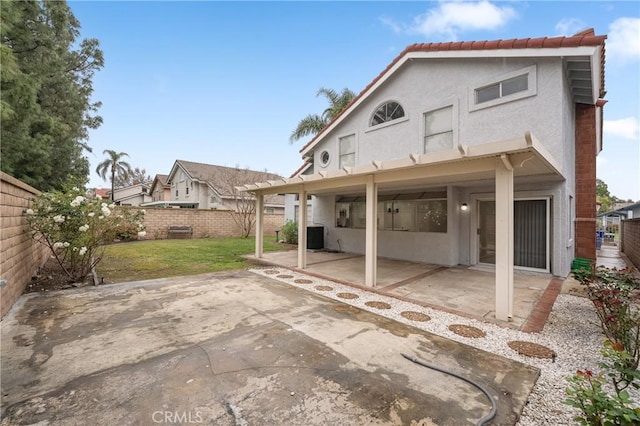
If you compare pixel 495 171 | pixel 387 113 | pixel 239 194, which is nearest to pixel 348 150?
pixel 387 113

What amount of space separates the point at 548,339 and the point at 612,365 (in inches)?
37.6

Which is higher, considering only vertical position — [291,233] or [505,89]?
[505,89]

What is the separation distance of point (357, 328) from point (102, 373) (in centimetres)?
367

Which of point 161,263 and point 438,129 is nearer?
point 438,129

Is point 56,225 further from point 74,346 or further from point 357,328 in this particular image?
point 357,328

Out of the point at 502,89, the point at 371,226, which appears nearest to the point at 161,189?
the point at 371,226

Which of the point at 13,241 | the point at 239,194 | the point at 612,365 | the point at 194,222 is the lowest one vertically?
the point at 612,365

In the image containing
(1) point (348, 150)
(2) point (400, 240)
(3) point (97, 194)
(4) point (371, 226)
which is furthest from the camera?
(3) point (97, 194)

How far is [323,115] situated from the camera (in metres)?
20.1

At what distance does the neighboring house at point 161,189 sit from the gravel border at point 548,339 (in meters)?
32.9

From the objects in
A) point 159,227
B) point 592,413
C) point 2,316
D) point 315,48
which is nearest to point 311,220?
point 315,48

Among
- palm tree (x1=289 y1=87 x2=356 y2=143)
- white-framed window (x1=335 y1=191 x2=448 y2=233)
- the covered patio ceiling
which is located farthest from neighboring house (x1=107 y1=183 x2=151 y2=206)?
the covered patio ceiling

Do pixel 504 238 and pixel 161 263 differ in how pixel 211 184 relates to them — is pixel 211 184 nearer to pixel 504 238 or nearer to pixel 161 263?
pixel 161 263

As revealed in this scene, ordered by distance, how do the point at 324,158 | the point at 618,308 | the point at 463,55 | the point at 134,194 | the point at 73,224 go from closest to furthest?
the point at 618,308 → the point at 73,224 → the point at 463,55 → the point at 324,158 → the point at 134,194
